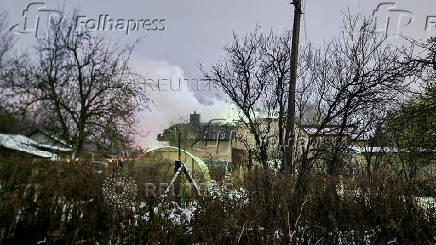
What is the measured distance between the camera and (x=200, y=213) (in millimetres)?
4656

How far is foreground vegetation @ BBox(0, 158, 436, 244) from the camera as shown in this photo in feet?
13.0

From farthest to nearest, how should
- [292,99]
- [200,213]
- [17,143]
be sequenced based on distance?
[292,99] → [200,213] → [17,143]

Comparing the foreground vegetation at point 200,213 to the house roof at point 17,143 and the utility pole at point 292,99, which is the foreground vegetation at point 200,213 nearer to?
the house roof at point 17,143

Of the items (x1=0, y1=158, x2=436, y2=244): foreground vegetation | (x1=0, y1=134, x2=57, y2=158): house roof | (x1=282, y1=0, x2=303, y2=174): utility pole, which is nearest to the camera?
(x1=0, y1=158, x2=436, y2=244): foreground vegetation

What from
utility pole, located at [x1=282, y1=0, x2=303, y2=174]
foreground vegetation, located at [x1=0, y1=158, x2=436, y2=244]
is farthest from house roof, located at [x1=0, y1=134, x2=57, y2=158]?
utility pole, located at [x1=282, y1=0, x2=303, y2=174]

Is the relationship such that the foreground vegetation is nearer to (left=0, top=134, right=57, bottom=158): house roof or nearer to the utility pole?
(left=0, top=134, right=57, bottom=158): house roof

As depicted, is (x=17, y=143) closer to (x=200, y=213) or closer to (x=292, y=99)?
(x=200, y=213)

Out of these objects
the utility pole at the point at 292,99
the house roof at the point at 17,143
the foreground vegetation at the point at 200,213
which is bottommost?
the foreground vegetation at the point at 200,213

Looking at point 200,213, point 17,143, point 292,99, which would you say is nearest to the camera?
point 17,143

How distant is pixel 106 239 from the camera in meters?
4.13

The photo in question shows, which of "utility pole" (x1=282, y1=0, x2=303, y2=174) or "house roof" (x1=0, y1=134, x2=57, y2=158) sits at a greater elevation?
"utility pole" (x1=282, y1=0, x2=303, y2=174)

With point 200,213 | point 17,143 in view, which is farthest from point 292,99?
point 17,143

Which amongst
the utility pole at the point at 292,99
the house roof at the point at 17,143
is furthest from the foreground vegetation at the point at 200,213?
the utility pole at the point at 292,99

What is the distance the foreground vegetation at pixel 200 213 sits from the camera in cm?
397
